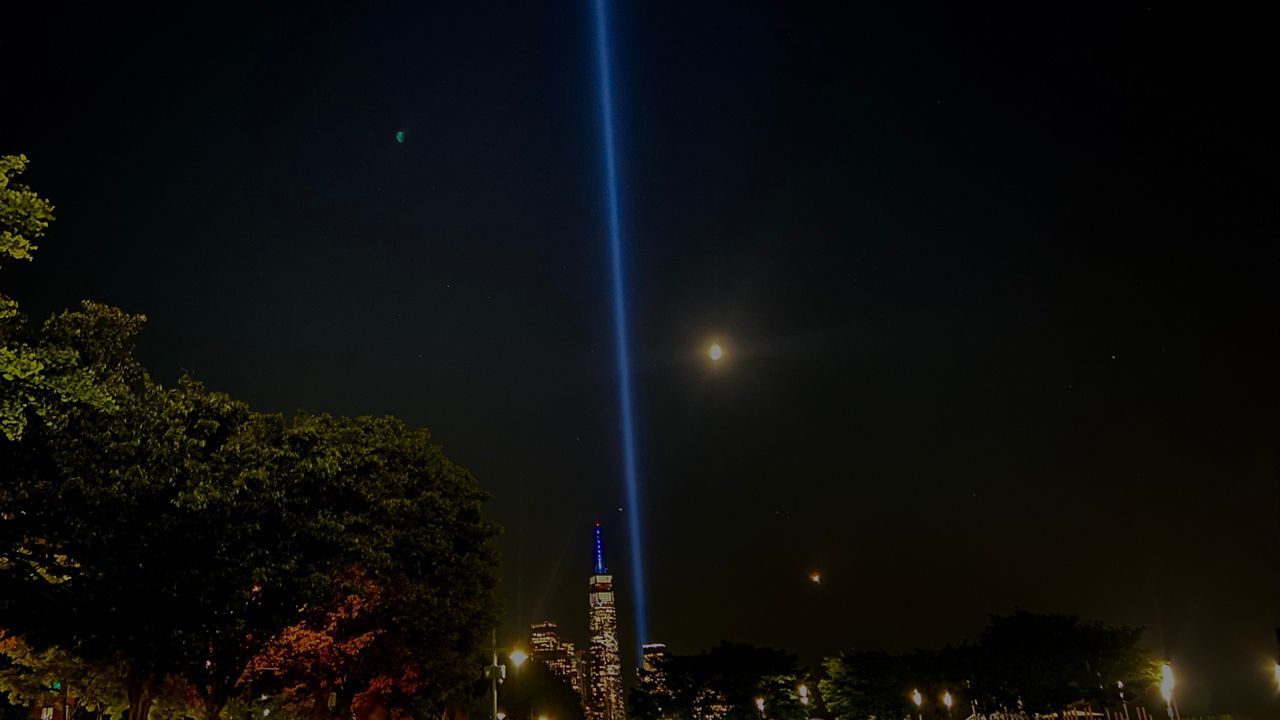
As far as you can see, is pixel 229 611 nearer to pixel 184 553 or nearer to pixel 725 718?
pixel 184 553

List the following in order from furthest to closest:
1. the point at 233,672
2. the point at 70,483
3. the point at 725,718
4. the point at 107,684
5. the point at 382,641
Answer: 1. the point at 725,718
2. the point at 382,641
3. the point at 107,684
4. the point at 233,672
5. the point at 70,483

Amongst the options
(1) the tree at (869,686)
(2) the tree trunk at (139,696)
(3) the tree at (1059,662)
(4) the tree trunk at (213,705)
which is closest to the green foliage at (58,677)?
(2) the tree trunk at (139,696)

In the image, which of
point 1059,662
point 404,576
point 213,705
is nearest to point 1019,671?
point 1059,662


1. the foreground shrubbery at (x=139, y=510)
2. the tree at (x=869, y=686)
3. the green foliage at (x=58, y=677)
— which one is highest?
the foreground shrubbery at (x=139, y=510)

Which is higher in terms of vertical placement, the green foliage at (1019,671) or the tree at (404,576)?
the tree at (404,576)

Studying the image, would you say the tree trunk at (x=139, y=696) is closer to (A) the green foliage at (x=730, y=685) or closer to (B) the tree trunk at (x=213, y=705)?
(B) the tree trunk at (x=213, y=705)

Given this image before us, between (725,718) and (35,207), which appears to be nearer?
(35,207)

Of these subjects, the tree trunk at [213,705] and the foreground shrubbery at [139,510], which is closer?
the foreground shrubbery at [139,510]

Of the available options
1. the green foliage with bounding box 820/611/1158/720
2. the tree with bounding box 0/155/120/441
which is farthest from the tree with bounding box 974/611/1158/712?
the tree with bounding box 0/155/120/441

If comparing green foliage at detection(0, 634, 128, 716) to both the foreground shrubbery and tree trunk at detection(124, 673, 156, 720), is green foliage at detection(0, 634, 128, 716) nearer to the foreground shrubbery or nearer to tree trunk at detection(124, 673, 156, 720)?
the foreground shrubbery

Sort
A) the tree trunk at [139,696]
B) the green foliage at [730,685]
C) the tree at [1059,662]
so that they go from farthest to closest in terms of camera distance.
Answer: the green foliage at [730,685], the tree at [1059,662], the tree trunk at [139,696]

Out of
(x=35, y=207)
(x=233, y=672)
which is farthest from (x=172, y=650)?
(x=35, y=207)
